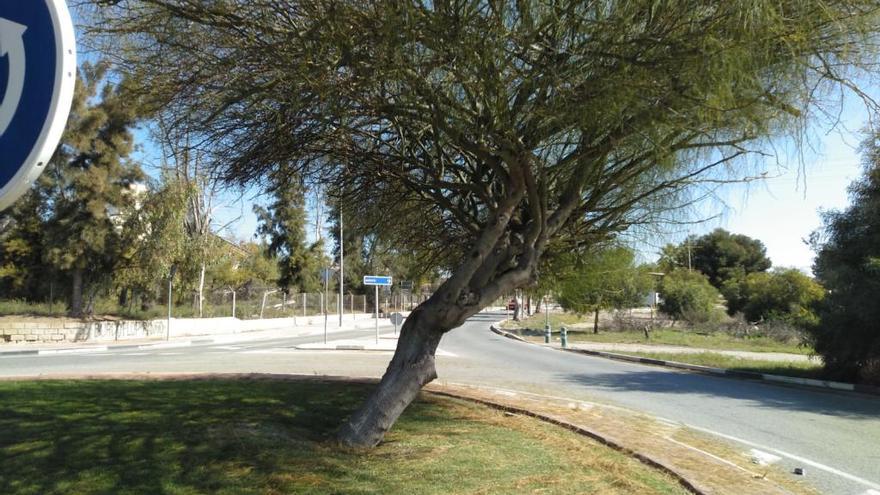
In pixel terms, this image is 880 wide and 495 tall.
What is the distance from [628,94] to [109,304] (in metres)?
35.4

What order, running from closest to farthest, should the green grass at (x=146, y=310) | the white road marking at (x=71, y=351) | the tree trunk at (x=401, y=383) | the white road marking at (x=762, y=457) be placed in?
the tree trunk at (x=401, y=383) → the white road marking at (x=762, y=457) → the white road marking at (x=71, y=351) → the green grass at (x=146, y=310)

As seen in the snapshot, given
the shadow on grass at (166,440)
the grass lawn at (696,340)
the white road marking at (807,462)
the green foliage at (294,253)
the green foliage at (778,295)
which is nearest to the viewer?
the shadow on grass at (166,440)

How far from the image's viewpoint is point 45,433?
6.77 m

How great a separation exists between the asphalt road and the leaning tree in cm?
394

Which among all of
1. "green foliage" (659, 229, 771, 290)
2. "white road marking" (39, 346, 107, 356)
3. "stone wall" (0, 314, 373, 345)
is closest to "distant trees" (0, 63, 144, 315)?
"stone wall" (0, 314, 373, 345)

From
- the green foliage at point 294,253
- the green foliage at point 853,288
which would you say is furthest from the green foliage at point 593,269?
the green foliage at point 294,253

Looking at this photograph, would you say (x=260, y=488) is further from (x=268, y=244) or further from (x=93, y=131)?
(x=268, y=244)

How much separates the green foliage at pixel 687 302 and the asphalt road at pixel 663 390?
1990cm

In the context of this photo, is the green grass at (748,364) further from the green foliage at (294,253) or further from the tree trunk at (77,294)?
the green foliage at (294,253)

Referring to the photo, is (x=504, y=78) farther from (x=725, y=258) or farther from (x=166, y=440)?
(x=725, y=258)

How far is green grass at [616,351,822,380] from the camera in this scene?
17.7 m

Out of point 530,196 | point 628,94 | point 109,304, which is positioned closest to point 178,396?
point 530,196

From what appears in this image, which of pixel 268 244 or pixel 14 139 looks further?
pixel 268 244

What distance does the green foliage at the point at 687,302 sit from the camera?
41094mm
